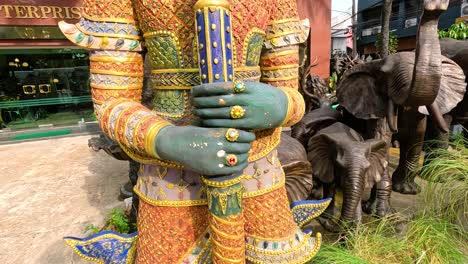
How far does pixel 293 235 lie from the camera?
1108 mm

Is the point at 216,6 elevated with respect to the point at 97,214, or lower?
elevated

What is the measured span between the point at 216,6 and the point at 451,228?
2258 mm

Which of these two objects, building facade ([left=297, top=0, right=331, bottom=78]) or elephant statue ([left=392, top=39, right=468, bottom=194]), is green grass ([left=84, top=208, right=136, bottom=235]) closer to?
elephant statue ([left=392, top=39, right=468, bottom=194])

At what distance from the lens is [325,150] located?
7.97 feet

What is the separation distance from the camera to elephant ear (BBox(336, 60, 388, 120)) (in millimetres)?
2625

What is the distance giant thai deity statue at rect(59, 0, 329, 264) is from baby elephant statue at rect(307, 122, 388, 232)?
1.05 meters

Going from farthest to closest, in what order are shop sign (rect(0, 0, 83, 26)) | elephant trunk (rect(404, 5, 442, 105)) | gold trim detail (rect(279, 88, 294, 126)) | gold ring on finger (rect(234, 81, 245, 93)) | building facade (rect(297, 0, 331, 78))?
building facade (rect(297, 0, 331, 78)), shop sign (rect(0, 0, 83, 26)), elephant trunk (rect(404, 5, 442, 105)), gold trim detail (rect(279, 88, 294, 126)), gold ring on finger (rect(234, 81, 245, 93))

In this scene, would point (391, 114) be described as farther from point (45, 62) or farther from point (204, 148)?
point (45, 62)

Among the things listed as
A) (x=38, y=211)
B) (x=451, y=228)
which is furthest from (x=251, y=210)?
(x=38, y=211)

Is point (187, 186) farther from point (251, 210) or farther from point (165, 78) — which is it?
point (165, 78)

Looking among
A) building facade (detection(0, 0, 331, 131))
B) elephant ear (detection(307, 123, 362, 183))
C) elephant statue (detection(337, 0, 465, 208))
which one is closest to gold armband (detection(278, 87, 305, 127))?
elephant statue (detection(337, 0, 465, 208))

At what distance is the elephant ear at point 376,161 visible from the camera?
2238 millimetres

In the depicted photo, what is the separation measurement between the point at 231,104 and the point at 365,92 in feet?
7.62

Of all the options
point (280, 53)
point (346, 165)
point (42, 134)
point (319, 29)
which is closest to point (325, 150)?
point (346, 165)
